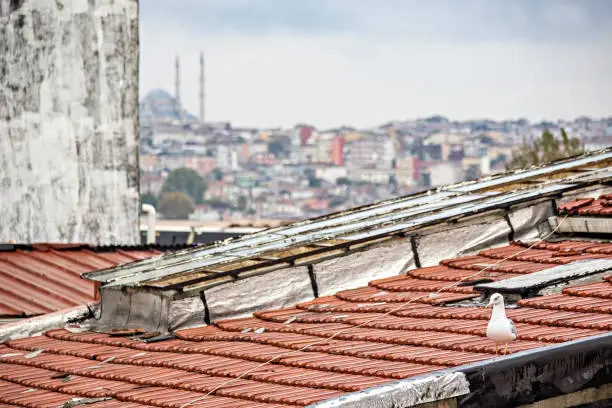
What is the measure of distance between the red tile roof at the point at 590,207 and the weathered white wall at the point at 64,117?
365 inches

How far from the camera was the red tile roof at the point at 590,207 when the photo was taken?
10383 mm

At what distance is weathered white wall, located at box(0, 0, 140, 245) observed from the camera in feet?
60.6

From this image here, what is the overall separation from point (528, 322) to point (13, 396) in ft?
10.3

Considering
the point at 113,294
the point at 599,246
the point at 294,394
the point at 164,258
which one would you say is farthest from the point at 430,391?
the point at 164,258

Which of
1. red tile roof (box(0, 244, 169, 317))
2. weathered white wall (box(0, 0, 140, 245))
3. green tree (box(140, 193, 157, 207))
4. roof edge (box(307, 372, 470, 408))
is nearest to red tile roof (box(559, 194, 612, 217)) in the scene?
roof edge (box(307, 372, 470, 408))

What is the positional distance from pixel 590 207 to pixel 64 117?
381 inches

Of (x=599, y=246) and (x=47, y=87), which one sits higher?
(x=47, y=87)

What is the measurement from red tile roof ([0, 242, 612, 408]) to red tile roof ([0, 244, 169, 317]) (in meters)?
3.43

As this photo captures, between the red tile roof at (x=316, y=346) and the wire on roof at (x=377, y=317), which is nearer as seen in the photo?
the red tile roof at (x=316, y=346)

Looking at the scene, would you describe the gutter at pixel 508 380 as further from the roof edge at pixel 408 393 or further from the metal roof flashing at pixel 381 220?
the metal roof flashing at pixel 381 220

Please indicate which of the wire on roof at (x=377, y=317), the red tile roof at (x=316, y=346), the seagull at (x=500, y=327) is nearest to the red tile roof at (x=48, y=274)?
the red tile roof at (x=316, y=346)

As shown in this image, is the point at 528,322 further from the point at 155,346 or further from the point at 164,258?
the point at 164,258

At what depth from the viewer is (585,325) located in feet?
25.3

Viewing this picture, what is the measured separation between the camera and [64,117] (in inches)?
736
